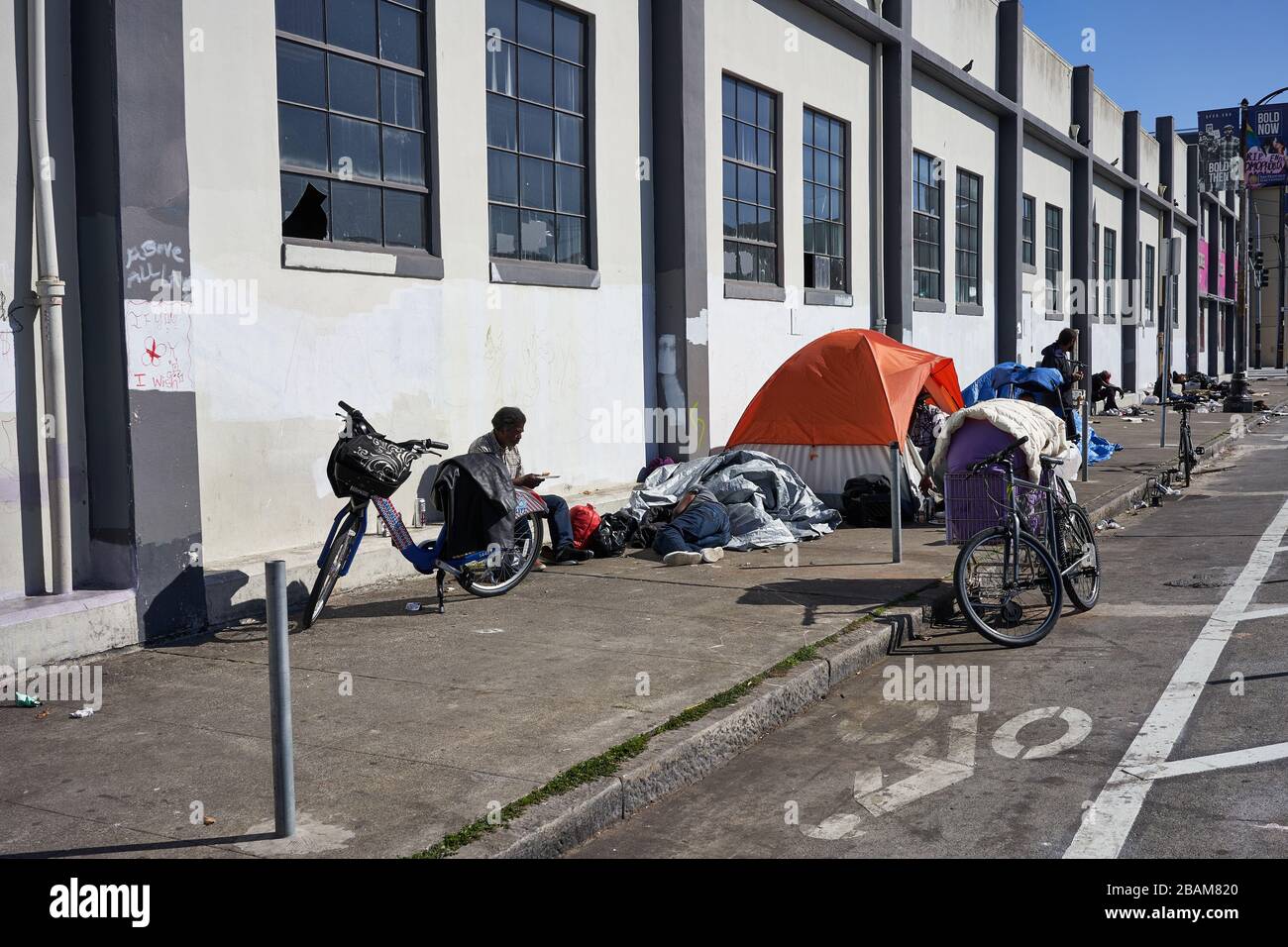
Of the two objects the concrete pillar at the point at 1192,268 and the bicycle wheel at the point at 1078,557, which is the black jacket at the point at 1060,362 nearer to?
the bicycle wheel at the point at 1078,557

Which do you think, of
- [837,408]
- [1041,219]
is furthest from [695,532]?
[1041,219]

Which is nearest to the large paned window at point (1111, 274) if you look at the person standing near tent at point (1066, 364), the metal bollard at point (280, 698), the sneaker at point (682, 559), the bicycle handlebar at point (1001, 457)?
the person standing near tent at point (1066, 364)

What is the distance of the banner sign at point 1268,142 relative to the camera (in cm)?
4831

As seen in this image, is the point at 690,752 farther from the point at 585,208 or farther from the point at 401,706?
the point at 585,208

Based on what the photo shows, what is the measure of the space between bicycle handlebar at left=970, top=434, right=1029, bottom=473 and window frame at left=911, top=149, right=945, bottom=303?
11836 mm

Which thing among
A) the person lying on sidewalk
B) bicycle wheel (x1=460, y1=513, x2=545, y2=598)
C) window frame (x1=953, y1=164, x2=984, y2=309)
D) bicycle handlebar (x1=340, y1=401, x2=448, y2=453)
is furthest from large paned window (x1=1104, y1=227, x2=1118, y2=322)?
bicycle handlebar (x1=340, y1=401, x2=448, y2=453)

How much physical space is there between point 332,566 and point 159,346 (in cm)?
169

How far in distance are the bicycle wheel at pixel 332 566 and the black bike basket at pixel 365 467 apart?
20 centimetres

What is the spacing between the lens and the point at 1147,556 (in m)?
10.7

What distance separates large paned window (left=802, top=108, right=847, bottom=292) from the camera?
16.2m

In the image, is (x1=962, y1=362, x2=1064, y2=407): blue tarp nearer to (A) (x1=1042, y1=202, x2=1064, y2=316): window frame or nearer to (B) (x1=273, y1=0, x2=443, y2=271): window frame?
(B) (x1=273, y1=0, x2=443, y2=271): window frame
